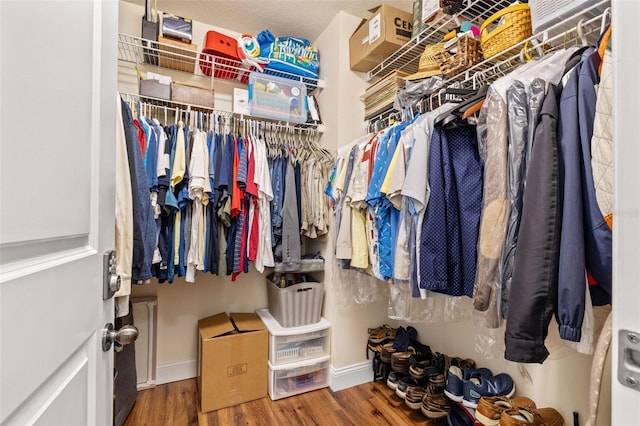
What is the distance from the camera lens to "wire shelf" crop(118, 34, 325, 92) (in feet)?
5.79

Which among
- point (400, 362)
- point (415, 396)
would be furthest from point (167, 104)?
point (415, 396)

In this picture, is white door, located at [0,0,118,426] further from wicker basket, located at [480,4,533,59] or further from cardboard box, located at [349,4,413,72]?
cardboard box, located at [349,4,413,72]

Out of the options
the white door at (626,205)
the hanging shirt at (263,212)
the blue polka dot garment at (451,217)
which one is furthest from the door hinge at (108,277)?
the hanging shirt at (263,212)

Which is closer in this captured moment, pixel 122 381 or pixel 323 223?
pixel 122 381

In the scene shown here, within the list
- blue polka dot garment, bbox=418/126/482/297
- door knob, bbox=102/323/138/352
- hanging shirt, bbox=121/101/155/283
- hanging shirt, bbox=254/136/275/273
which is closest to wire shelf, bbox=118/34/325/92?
hanging shirt, bbox=254/136/275/273

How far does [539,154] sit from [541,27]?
1.95 feet

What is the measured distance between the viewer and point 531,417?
1.20 meters

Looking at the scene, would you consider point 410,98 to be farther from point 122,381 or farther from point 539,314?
point 122,381

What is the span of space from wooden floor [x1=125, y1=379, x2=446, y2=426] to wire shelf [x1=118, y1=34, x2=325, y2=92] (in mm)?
2060

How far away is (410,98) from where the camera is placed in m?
1.58

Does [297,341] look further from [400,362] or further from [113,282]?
[113,282]

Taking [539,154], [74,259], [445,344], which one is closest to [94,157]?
[74,259]

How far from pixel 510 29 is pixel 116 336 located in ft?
5.32

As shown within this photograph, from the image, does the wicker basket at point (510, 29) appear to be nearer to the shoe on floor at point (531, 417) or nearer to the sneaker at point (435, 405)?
the shoe on floor at point (531, 417)
